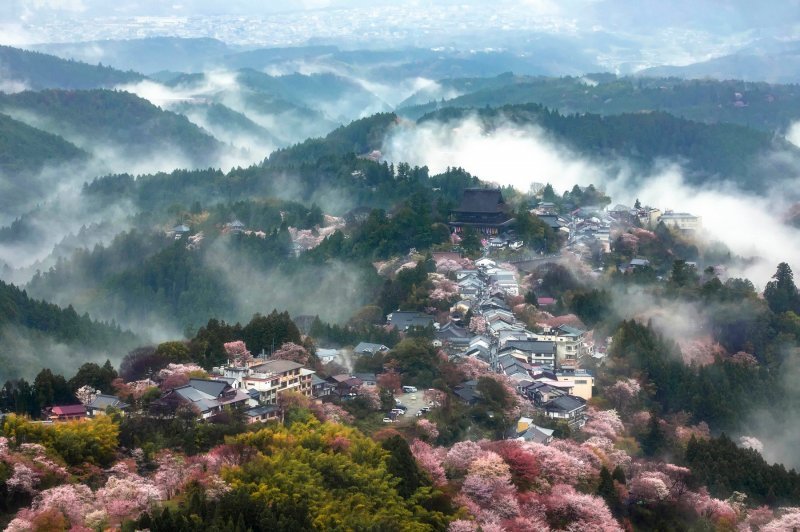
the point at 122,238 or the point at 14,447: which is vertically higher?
the point at 14,447

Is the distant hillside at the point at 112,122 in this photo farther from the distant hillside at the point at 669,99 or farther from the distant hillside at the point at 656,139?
the distant hillside at the point at 656,139

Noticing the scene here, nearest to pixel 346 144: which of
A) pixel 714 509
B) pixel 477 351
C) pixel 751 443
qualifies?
pixel 477 351

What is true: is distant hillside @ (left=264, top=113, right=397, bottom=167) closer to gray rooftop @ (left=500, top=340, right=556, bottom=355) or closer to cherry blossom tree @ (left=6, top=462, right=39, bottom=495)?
gray rooftop @ (left=500, top=340, right=556, bottom=355)

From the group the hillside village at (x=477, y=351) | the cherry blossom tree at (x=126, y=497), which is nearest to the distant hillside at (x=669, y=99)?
the hillside village at (x=477, y=351)

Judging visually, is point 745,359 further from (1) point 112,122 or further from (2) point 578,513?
(1) point 112,122

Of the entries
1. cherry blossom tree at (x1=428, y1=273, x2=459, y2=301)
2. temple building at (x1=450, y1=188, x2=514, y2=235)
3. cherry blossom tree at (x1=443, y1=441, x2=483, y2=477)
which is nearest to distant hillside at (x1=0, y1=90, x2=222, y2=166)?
temple building at (x1=450, y1=188, x2=514, y2=235)

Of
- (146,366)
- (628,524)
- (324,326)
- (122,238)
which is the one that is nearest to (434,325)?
(324,326)

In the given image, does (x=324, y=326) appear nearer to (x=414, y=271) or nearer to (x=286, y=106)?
(x=414, y=271)
